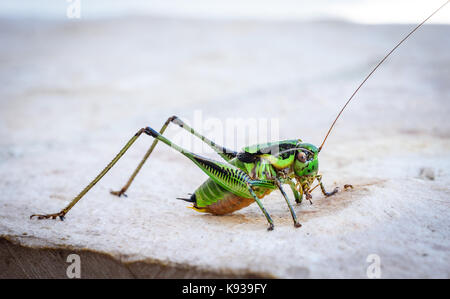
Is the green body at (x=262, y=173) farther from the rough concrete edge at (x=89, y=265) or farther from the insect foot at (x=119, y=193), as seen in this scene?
the insect foot at (x=119, y=193)

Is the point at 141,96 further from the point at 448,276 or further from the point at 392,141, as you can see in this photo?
the point at 448,276

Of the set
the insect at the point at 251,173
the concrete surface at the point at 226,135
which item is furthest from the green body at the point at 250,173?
the concrete surface at the point at 226,135

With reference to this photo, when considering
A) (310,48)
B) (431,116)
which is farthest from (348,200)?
(310,48)

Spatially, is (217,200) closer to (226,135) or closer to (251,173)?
(251,173)

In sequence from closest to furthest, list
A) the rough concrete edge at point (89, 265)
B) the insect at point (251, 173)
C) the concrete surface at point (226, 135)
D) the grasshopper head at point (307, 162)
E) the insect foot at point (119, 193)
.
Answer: the rough concrete edge at point (89, 265) → the concrete surface at point (226, 135) → the insect at point (251, 173) → the grasshopper head at point (307, 162) → the insect foot at point (119, 193)

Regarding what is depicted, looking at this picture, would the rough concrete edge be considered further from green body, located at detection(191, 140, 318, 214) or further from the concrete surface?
green body, located at detection(191, 140, 318, 214)

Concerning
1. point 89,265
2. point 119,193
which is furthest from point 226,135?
point 89,265

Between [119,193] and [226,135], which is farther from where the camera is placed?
[226,135]
